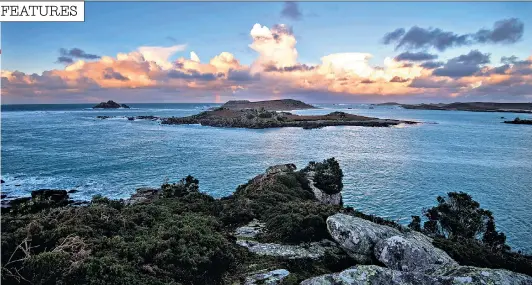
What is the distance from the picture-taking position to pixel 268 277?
13945 millimetres

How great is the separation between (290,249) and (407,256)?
5.79m

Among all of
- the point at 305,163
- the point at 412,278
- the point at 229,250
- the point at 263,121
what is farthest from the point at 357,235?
the point at 263,121

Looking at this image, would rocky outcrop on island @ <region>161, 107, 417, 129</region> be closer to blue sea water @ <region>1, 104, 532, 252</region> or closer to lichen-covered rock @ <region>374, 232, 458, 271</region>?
blue sea water @ <region>1, 104, 532, 252</region>

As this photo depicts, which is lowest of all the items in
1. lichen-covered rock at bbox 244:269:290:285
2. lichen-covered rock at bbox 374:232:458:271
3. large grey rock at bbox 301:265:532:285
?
lichen-covered rock at bbox 244:269:290:285

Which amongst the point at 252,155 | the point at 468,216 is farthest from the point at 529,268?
the point at 252,155

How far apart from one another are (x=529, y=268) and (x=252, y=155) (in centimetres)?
5210

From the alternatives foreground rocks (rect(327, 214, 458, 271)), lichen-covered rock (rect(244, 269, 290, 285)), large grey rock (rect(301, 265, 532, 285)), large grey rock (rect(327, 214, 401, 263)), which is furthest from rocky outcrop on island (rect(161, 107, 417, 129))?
large grey rock (rect(301, 265, 532, 285))

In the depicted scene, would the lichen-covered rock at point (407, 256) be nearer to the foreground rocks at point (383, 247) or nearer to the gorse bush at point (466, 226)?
the foreground rocks at point (383, 247)

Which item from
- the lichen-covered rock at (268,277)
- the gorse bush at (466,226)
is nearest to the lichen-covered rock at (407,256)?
the lichen-covered rock at (268,277)

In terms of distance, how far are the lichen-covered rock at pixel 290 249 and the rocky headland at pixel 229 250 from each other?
0.17ft

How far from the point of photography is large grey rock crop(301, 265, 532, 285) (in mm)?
10938

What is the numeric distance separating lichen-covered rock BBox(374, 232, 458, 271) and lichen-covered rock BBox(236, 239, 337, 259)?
298 cm

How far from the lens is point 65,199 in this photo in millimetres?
37344

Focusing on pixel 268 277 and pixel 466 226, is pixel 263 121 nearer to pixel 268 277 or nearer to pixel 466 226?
pixel 466 226
